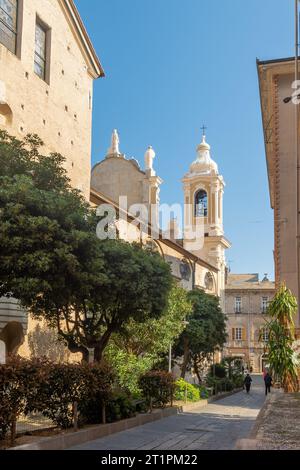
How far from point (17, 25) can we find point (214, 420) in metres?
16.4

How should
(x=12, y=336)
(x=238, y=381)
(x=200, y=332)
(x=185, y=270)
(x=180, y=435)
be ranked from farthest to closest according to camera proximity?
(x=185, y=270)
(x=238, y=381)
(x=200, y=332)
(x=12, y=336)
(x=180, y=435)

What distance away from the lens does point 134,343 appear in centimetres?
2412

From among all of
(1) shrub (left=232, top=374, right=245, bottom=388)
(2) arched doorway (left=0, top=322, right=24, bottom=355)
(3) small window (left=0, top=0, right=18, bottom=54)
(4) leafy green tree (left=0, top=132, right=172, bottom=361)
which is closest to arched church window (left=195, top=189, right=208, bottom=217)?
(1) shrub (left=232, top=374, right=245, bottom=388)

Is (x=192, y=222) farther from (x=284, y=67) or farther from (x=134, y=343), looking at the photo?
(x=134, y=343)

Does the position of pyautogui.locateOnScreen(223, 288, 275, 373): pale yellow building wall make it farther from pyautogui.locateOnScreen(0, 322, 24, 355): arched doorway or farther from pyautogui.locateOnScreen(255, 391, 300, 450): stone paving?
pyautogui.locateOnScreen(255, 391, 300, 450): stone paving

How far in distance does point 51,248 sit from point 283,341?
13238 mm

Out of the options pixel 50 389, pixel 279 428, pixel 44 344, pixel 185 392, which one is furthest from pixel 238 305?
pixel 279 428

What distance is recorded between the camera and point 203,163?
66875 millimetres

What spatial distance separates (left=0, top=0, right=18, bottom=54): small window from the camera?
22984 millimetres

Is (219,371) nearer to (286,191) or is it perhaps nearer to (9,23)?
(286,191)

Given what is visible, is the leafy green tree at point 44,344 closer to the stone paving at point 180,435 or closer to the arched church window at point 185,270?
the stone paving at point 180,435

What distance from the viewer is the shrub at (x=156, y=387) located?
2227 centimetres

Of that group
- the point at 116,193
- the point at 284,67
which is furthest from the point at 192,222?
the point at 284,67
